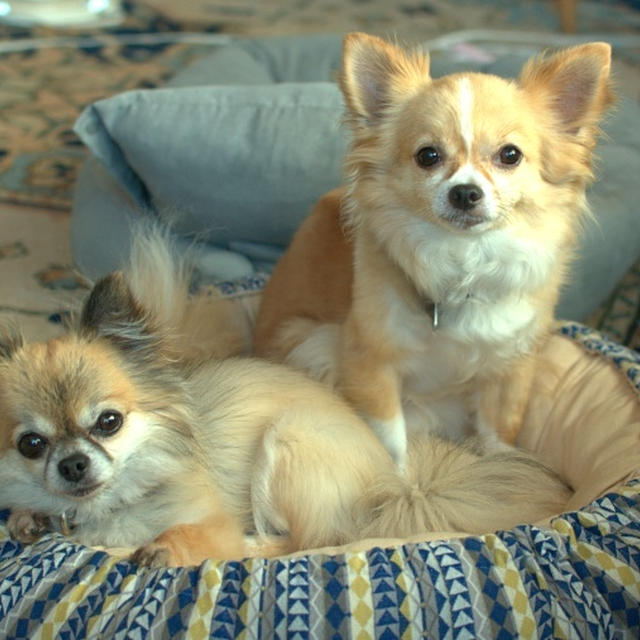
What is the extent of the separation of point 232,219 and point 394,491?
1168 mm

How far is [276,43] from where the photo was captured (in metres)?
3.57

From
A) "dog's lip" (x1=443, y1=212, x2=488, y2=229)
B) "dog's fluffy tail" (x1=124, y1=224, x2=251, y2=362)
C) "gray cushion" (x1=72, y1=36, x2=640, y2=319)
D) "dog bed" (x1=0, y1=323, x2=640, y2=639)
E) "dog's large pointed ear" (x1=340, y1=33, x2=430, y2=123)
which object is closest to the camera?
"dog bed" (x1=0, y1=323, x2=640, y2=639)

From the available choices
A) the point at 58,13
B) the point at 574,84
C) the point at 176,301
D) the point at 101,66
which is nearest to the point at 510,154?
the point at 574,84

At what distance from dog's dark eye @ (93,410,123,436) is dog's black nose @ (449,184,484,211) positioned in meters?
0.78

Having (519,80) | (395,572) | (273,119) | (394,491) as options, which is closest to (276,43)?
(273,119)

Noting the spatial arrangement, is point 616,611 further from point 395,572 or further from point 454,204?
point 454,204

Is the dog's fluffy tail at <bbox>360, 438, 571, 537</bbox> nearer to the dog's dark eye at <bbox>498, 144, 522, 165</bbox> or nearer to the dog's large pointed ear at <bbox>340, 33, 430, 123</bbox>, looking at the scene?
the dog's dark eye at <bbox>498, 144, 522, 165</bbox>

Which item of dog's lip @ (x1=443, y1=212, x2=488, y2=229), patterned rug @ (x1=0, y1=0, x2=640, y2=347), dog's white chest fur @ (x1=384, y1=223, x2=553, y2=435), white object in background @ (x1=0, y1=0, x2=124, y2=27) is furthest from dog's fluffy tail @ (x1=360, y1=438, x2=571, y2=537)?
white object in background @ (x1=0, y1=0, x2=124, y2=27)

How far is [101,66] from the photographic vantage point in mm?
4805

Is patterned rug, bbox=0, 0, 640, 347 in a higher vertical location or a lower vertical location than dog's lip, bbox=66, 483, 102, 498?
lower

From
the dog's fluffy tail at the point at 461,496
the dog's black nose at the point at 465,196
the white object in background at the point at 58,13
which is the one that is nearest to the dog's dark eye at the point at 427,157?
the dog's black nose at the point at 465,196

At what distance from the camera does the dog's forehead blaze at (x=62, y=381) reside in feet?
4.87

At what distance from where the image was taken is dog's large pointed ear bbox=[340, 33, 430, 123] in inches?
Result: 69.7

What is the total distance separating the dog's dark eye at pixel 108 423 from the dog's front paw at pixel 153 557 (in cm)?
23
